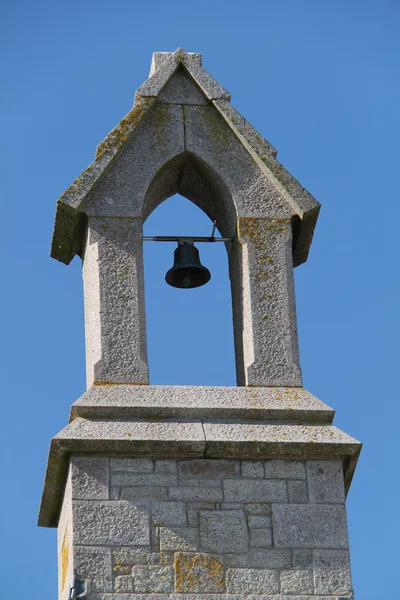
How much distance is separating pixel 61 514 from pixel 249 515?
138 centimetres

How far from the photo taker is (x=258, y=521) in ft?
35.6

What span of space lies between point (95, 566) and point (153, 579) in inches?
14.0

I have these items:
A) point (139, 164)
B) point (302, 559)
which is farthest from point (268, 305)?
point (302, 559)

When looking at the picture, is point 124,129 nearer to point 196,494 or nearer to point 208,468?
point 208,468

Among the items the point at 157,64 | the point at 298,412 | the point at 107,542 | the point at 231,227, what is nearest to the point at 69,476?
the point at 107,542

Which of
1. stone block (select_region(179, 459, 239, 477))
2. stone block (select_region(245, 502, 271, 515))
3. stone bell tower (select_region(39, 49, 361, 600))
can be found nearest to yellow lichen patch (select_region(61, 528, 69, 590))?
stone bell tower (select_region(39, 49, 361, 600))

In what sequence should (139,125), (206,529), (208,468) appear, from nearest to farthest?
(206,529), (208,468), (139,125)

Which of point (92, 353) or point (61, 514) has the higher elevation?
point (92, 353)

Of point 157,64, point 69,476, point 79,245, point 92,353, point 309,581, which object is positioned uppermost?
point 157,64

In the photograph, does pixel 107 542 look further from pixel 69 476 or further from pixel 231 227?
pixel 231 227

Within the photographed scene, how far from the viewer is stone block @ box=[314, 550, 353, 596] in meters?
10.6

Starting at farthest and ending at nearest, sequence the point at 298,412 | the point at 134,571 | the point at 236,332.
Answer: the point at 236,332, the point at 298,412, the point at 134,571

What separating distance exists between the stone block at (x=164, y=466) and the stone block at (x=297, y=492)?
0.74 meters

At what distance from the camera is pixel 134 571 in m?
10.5
